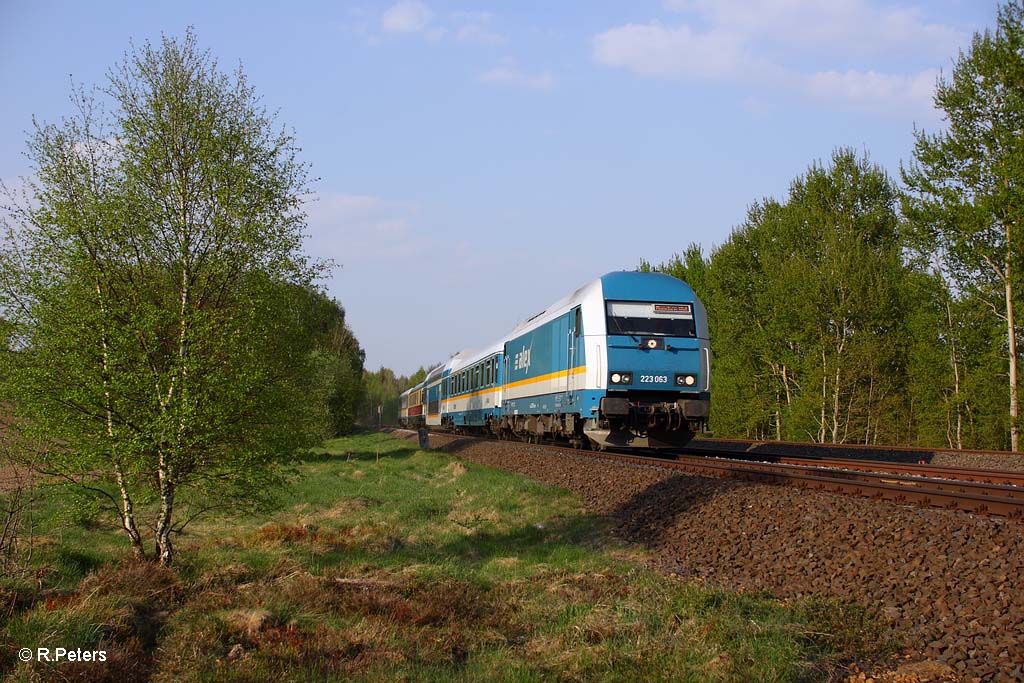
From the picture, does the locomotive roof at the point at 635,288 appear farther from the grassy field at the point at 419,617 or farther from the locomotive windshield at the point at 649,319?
the grassy field at the point at 419,617

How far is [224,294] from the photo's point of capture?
1217 cm

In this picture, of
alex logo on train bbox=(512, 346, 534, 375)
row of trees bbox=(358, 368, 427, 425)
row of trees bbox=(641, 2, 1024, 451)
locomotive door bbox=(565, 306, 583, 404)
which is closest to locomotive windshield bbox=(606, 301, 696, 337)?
locomotive door bbox=(565, 306, 583, 404)

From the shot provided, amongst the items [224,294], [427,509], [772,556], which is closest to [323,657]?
[772,556]

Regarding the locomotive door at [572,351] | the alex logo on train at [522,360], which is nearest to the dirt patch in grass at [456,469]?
the alex logo on train at [522,360]

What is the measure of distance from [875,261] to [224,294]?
3026 cm

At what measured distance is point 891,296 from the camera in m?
33.6

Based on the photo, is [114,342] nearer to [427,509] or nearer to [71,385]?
[71,385]

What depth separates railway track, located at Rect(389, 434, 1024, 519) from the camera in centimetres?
859

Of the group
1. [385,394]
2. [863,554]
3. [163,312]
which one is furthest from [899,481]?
[385,394]

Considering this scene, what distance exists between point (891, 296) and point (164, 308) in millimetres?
31644

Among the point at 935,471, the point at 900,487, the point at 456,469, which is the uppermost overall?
the point at 900,487

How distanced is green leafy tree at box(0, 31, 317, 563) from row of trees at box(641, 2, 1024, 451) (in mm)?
20608

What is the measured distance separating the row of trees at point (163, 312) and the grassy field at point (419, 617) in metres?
1.07

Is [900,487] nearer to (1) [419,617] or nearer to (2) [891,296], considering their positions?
(1) [419,617]
